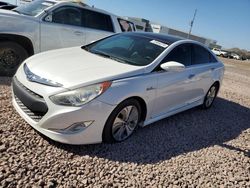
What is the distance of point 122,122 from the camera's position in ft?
12.5

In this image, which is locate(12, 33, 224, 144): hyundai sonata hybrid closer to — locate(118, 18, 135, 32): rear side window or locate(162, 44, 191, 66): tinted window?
locate(162, 44, 191, 66): tinted window

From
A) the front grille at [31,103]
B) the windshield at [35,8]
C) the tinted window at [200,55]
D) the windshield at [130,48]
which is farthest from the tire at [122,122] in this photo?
the windshield at [35,8]

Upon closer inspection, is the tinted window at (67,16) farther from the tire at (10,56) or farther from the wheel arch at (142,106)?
the wheel arch at (142,106)

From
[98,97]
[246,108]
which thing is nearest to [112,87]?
[98,97]

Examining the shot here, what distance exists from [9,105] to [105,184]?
2.32 meters

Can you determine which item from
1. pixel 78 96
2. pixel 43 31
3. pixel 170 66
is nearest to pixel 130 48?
pixel 170 66

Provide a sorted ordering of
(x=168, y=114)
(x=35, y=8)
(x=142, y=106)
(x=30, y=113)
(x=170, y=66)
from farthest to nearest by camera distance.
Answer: (x=35, y=8), (x=168, y=114), (x=170, y=66), (x=142, y=106), (x=30, y=113)

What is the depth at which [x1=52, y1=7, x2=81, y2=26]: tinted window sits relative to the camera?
20.8 feet

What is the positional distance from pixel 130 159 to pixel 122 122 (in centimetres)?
54

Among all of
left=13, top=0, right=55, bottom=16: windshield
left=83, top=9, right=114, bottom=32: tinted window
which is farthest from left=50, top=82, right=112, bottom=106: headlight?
left=83, top=9, right=114, bottom=32: tinted window

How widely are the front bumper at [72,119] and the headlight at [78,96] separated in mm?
51

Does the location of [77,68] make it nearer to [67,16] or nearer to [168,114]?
[168,114]

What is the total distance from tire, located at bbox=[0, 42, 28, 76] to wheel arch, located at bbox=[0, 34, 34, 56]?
79 millimetres

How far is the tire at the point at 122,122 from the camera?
140 inches
